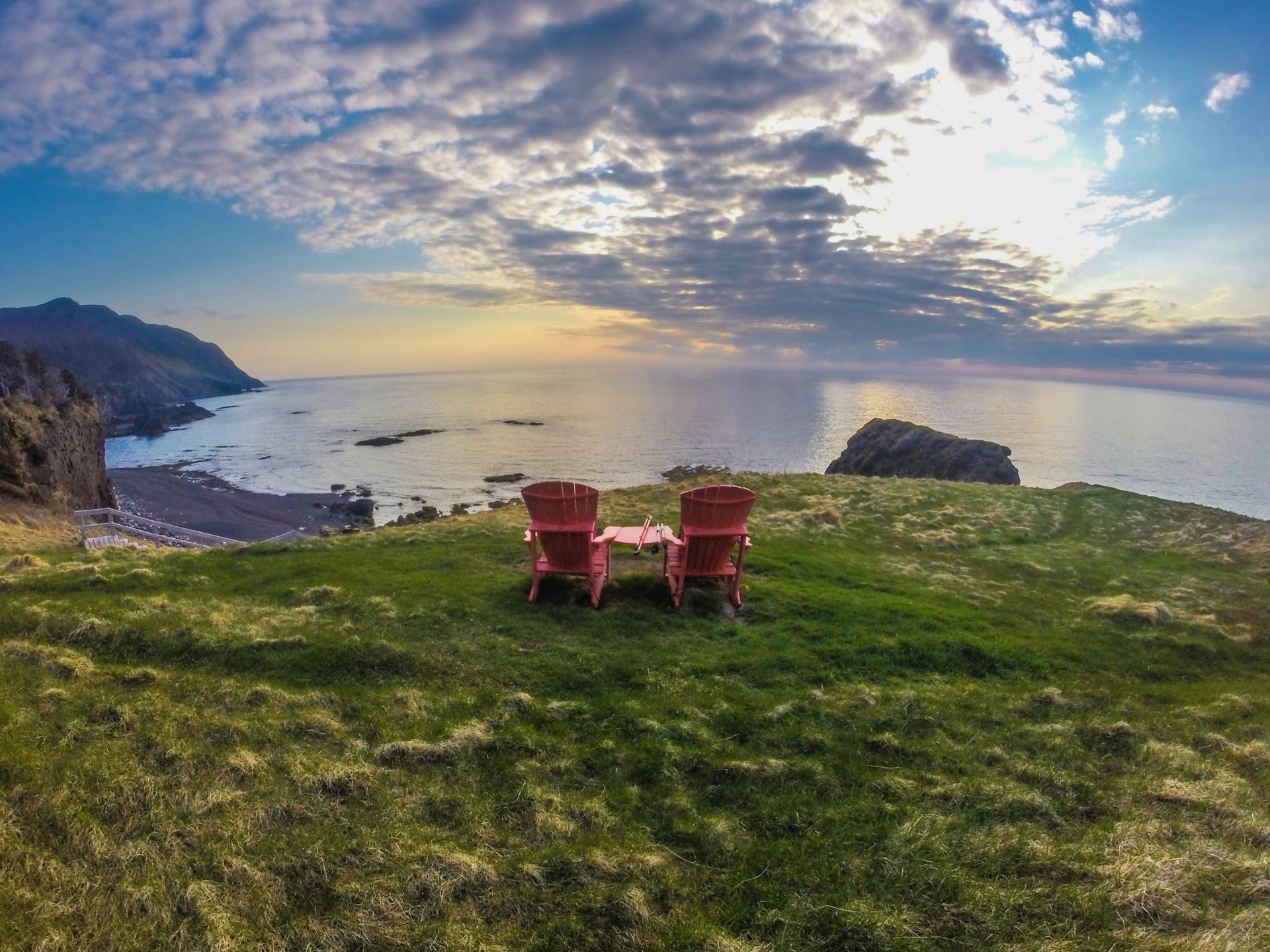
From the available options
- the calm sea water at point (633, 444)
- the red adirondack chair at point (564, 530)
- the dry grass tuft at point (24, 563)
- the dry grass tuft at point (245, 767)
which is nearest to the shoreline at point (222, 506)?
the calm sea water at point (633, 444)

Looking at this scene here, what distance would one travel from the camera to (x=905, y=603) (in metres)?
9.55

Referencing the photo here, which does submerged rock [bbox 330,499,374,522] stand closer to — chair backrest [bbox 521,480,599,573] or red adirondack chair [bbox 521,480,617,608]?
red adirondack chair [bbox 521,480,617,608]

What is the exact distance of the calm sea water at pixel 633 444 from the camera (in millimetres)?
62031

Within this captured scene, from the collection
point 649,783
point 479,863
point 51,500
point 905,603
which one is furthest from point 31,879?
point 51,500

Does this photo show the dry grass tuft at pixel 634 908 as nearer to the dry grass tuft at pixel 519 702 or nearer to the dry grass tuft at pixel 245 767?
the dry grass tuft at pixel 519 702

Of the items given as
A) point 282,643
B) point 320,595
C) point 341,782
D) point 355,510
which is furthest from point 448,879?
point 355,510

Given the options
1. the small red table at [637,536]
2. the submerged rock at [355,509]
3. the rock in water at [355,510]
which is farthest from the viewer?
the submerged rock at [355,509]

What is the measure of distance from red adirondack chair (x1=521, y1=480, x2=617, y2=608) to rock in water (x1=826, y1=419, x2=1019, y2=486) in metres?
38.1

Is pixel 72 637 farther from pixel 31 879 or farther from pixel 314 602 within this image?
pixel 31 879

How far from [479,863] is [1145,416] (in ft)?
719

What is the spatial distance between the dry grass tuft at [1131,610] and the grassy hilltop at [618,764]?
69mm

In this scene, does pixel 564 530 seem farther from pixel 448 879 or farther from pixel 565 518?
pixel 448 879

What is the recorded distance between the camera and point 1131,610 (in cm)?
942

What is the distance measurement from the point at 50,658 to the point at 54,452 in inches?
1329
